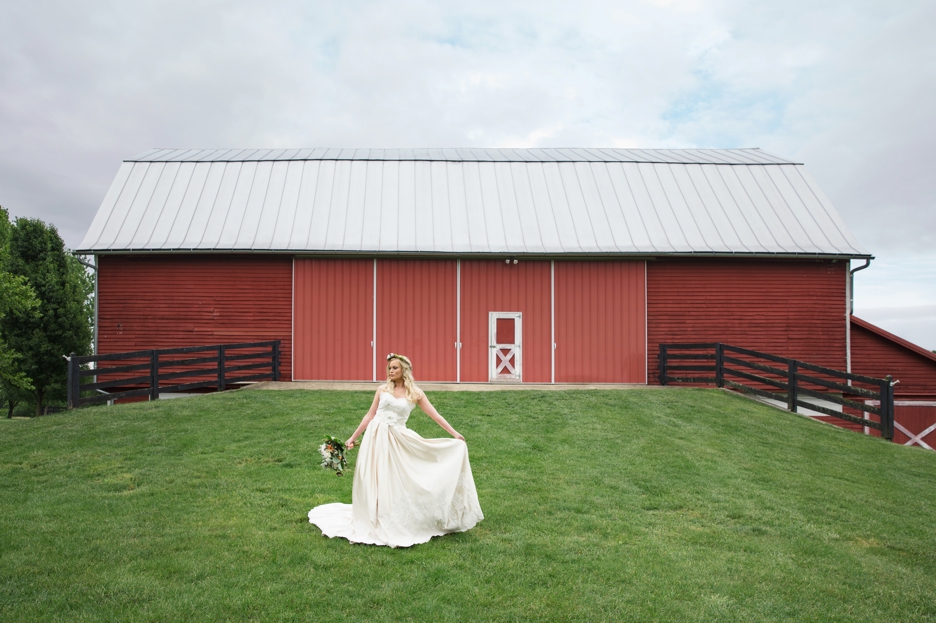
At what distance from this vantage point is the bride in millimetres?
5582

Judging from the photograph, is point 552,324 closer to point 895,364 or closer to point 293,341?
point 293,341

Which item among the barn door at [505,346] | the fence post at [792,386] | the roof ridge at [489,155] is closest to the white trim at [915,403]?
the fence post at [792,386]

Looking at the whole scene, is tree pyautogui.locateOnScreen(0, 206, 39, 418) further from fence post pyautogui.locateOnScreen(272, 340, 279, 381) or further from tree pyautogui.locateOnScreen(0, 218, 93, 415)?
fence post pyautogui.locateOnScreen(272, 340, 279, 381)

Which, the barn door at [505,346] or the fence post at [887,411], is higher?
the barn door at [505,346]

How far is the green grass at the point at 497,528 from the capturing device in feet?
14.4

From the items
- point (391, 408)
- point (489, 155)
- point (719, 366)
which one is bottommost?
point (719, 366)

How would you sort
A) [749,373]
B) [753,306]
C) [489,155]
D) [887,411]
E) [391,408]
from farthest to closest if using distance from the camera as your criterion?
1. [489,155]
2. [753,306]
3. [749,373]
4. [887,411]
5. [391,408]

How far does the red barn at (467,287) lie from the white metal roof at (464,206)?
0.07m

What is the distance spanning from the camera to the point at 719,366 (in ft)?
48.9

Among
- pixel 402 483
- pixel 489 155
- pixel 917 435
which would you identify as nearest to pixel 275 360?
pixel 489 155

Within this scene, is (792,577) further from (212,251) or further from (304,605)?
(212,251)

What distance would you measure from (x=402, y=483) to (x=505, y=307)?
406 inches

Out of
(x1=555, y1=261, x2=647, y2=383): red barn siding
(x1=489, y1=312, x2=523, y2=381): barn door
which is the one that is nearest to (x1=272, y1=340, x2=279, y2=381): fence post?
(x1=489, y1=312, x2=523, y2=381): barn door

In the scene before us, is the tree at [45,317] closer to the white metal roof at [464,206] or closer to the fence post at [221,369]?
the white metal roof at [464,206]
